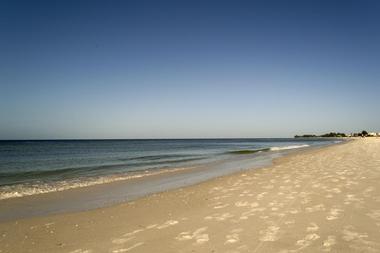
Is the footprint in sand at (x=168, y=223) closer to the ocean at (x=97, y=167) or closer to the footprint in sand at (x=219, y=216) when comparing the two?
the footprint in sand at (x=219, y=216)

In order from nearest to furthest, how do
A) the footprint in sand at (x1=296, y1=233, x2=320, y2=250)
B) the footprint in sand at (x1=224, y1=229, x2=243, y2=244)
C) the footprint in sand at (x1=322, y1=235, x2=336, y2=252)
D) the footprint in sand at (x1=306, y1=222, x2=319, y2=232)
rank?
the footprint in sand at (x1=322, y1=235, x2=336, y2=252) < the footprint in sand at (x1=296, y1=233, x2=320, y2=250) < the footprint in sand at (x1=224, y1=229, x2=243, y2=244) < the footprint in sand at (x1=306, y1=222, x2=319, y2=232)

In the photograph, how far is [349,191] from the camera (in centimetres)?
962

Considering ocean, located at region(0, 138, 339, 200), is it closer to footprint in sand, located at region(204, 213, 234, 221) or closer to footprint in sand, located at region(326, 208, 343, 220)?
footprint in sand, located at region(204, 213, 234, 221)

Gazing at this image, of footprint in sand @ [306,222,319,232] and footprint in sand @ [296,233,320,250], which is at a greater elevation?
footprint in sand @ [306,222,319,232]

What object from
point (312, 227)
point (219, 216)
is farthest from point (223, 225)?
point (312, 227)

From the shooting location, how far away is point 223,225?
6.63 metres

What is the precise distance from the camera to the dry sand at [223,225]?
5465 mm

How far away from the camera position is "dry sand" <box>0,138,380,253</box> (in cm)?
546

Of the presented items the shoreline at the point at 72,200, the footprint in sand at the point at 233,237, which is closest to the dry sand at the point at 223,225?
the footprint in sand at the point at 233,237

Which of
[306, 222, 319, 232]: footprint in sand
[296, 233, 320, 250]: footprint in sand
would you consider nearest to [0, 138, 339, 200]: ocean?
[306, 222, 319, 232]: footprint in sand

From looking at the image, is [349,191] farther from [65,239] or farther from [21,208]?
[21,208]

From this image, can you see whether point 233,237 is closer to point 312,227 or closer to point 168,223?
point 312,227

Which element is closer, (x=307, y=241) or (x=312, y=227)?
(x=307, y=241)

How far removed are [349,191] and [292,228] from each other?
175 inches
